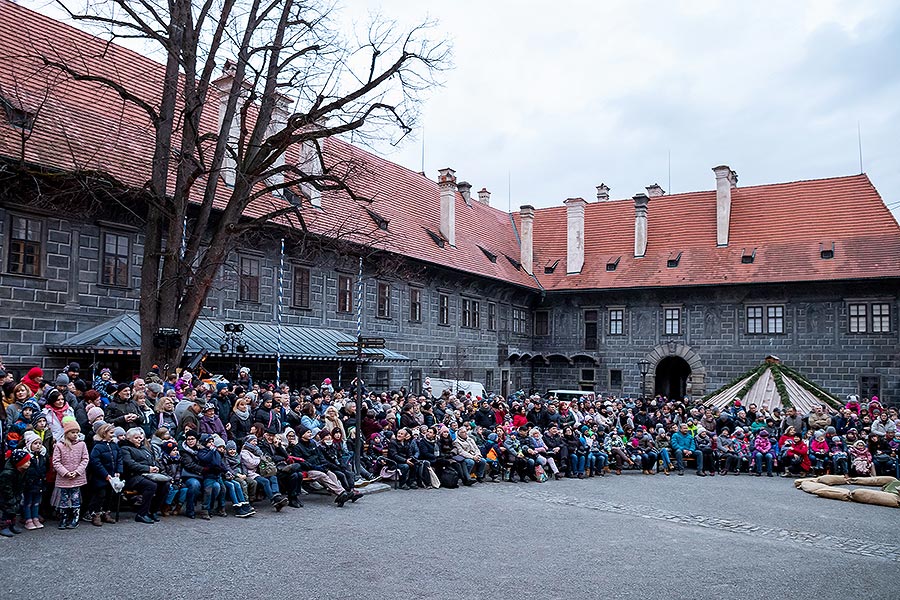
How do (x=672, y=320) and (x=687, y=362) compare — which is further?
(x=672, y=320)

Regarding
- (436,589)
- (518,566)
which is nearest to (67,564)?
(436,589)

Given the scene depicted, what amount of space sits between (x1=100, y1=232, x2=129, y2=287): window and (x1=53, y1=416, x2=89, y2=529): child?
976 cm

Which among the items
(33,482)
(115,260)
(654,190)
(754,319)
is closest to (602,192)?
(654,190)

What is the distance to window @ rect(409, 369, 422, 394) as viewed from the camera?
29475 mm

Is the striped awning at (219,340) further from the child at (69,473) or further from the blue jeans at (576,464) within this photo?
the child at (69,473)

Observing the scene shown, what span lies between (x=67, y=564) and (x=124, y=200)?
1260cm

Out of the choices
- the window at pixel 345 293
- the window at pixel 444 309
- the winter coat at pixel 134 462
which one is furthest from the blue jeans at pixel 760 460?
the winter coat at pixel 134 462

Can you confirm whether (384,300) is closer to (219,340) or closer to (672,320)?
(219,340)

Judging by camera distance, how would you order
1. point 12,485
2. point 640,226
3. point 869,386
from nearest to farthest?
1. point 12,485
2. point 869,386
3. point 640,226

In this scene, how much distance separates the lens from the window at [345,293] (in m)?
26.3

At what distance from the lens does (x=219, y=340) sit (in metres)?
20.3

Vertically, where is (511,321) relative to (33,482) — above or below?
above

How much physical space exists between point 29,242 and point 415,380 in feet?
49.7

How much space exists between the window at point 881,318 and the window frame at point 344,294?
66.2 ft
